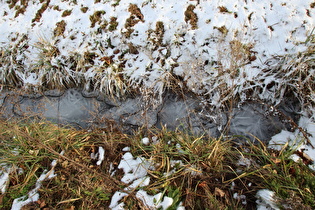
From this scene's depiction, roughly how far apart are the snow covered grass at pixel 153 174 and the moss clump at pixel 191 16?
57.8 inches

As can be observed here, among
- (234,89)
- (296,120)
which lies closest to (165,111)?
(234,89)

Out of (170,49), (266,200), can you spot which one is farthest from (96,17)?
(266,200)

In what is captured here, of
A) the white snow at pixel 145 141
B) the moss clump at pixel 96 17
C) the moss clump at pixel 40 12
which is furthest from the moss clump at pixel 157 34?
the moss clump at pixel 40 12

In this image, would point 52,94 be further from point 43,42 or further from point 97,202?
point 97,202

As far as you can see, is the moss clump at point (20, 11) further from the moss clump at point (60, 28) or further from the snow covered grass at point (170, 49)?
the moss clump at point (60, 28)

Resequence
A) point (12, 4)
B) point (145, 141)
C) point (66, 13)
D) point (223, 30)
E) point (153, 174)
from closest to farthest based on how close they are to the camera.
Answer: point (153, 174) < point (145, 141) < point (223, 30) < point (66, 13) < point (12, 4)

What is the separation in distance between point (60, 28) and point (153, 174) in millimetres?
2536

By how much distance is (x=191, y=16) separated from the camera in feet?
8.95

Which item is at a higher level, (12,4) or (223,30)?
(223,30)

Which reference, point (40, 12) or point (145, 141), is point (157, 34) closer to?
point (145, 141)

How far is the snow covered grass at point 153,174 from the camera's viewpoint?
1740 mm

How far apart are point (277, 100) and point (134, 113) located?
5.51ft

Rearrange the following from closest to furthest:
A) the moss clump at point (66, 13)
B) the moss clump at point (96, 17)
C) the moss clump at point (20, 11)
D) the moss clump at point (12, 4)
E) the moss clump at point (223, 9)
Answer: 1. the moss clump at point (223, 9)
2. the moss clump at point (96, 17)
3. the moss clump at point (66, 13)
4. the moss clump at point (20, 11)
5. the moss clump at point (12, 4)

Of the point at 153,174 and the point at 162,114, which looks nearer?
the point at 153,174
